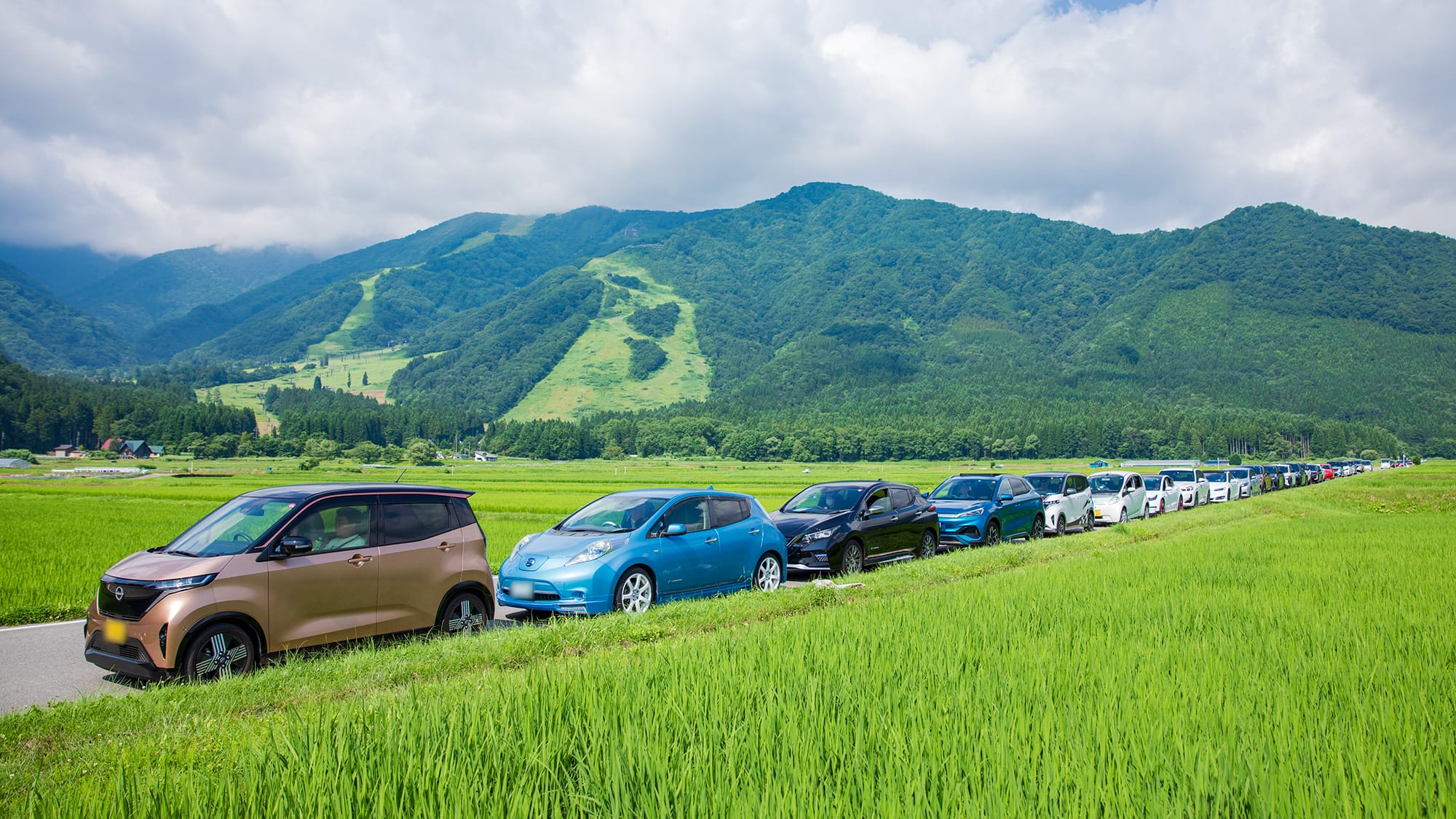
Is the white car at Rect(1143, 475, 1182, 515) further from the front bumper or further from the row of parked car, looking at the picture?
the front bumper

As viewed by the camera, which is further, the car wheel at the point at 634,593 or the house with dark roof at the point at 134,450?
the house with dark roof at the point at 134,450

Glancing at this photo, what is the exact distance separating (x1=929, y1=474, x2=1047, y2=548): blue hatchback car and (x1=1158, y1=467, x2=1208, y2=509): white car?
49.4 ft

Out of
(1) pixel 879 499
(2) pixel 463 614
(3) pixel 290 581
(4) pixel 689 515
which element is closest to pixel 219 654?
(3) pixel 290 581

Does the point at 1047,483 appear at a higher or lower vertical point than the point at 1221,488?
higher

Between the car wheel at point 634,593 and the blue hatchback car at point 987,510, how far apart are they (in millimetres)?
10287

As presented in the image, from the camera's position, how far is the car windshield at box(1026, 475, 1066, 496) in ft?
76.9

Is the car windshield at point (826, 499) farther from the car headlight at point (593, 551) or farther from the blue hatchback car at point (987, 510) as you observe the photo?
the car headlight at point (593, 551)

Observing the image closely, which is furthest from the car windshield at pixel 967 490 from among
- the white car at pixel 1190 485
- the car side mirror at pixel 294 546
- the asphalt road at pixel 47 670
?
the white car at pixel 1190 485

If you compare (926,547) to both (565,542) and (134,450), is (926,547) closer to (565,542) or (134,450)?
(565,542)

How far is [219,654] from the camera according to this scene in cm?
709

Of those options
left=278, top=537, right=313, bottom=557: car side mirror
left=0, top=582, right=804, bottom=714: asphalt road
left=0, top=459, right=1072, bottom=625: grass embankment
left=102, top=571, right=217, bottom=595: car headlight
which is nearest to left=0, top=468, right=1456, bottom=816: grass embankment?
left=102, top=571, right=217, bottom=595: car headlight

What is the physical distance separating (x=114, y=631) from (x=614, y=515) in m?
5.92

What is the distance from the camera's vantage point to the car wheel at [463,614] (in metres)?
8.93

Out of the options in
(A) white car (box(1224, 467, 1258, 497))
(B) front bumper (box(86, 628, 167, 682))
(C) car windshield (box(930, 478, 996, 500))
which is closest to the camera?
(B) front bumper (box(86, 628, 167, 682))
